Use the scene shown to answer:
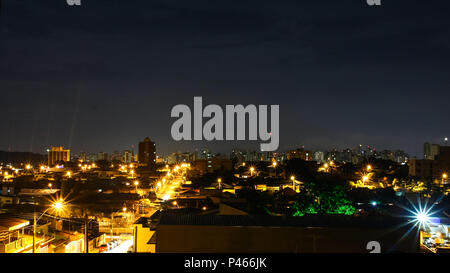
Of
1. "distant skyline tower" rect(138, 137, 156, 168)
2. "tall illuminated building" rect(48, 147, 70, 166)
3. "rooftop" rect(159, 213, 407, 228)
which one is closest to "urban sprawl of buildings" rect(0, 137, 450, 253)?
"rooftop" rect(159, 213, 407, 228)

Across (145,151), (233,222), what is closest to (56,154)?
(145,151)

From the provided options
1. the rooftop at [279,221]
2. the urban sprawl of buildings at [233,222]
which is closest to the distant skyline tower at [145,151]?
the urban sprawl of buildings at [233,222]

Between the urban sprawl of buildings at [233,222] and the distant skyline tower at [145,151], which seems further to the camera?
the distant skyline tower at [145,151]

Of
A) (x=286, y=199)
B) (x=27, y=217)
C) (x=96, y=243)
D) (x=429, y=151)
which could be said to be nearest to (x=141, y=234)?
(x=96, y=243)

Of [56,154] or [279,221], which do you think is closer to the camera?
[279,221]

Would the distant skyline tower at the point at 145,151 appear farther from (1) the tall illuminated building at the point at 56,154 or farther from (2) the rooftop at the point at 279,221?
(2) the rooftop at the point at 279,221

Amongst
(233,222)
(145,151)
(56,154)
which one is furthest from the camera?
(145,151)

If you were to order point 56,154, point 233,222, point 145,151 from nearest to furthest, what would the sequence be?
point 233,222, point 56,154, point 145,151

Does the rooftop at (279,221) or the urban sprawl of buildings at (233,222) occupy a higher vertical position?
the rooftop at (279,221)

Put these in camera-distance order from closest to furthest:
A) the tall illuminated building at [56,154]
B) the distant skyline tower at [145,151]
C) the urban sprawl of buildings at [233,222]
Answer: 1. the urban sprawl of buildings at [233,222]
2. the tall illuminated building at [56,154]
3. the distant skyline tower at [145,151]

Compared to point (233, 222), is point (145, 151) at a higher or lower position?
lower

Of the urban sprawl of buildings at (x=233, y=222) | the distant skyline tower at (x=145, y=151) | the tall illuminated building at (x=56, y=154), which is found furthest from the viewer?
the distant skyline tower at (x=145, y=151)

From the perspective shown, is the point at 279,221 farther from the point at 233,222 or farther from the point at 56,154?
the point at 56,154

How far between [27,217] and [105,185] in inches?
437
